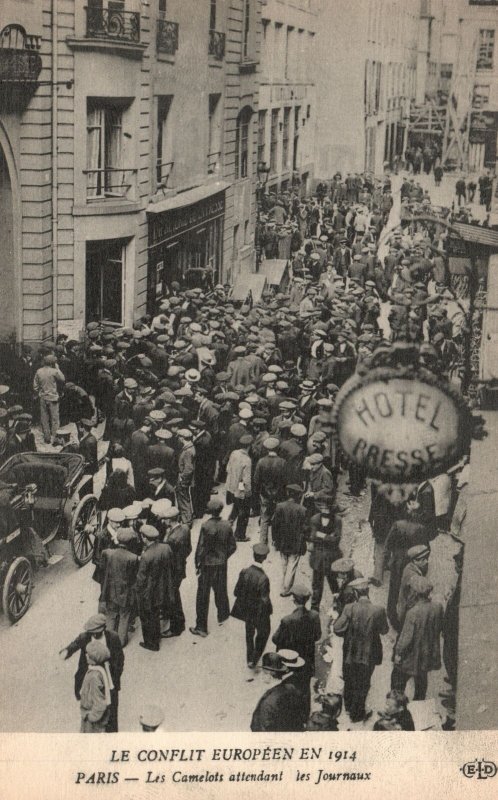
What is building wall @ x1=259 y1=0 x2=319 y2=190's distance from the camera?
938 centimetres

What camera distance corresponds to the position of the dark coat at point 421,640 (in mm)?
8195

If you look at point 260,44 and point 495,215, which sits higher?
point 260,44

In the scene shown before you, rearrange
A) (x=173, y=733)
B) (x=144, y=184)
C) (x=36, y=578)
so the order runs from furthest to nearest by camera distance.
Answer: (x=144, y=184), (x=36, y=578), (x=173, y=733)

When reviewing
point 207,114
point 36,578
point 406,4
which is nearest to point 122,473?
point 36,578

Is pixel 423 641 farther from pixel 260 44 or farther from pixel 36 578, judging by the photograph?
pixel 260 44

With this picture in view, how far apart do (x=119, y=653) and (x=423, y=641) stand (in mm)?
2517

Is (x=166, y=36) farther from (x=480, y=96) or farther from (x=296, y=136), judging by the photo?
(x=480, y=96)

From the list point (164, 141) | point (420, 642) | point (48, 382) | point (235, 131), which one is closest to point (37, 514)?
point (48, 382)

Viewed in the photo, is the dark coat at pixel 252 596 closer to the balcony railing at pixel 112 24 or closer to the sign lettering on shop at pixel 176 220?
the sign lettering on shop at pixel 176 220

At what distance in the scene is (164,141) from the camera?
9562mm

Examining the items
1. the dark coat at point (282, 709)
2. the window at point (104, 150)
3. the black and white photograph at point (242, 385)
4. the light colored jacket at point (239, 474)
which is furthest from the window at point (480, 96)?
the dark coat at point (282, 709)

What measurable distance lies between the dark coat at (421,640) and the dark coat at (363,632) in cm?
18

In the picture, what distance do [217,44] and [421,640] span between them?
18.9ft

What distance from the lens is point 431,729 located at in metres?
8.16
